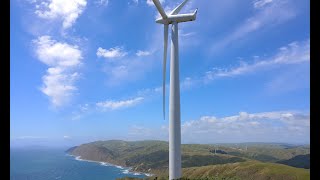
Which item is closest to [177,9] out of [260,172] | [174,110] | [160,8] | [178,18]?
[178,18]

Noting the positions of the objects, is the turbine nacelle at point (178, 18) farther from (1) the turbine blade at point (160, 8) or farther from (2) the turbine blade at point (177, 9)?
(2) the turbine blade at point (177, 9)

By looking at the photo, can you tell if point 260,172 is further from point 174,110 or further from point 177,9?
point 174,110

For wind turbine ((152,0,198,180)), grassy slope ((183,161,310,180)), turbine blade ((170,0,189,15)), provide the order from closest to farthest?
wind turbine ((152,0,198,180)) < turbine blade ((170,0,189,15)) < grassy slope ((183,161,310,180))

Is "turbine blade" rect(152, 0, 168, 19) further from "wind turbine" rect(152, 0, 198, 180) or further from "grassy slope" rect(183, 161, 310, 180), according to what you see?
"grassy slope" rect(183, 161, 310, 180)

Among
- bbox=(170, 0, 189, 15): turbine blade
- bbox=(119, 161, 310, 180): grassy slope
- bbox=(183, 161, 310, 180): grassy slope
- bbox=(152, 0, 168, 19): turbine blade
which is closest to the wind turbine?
bbox=(152, 0, 168, 19): turbine blade

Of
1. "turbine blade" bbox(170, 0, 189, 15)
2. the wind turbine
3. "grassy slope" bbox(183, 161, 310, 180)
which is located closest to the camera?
the wind turbine

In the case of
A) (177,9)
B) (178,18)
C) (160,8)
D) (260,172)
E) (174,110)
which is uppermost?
(177,9)

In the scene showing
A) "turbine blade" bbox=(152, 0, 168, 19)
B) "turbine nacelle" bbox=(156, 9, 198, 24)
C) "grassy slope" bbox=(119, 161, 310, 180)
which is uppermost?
"turbine blade" bbox=(152, 0, 168, 19)

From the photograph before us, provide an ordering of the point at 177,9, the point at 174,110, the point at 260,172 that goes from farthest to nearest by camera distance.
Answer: the point at 260,172 → the point at 177,9 → the point at 174,110

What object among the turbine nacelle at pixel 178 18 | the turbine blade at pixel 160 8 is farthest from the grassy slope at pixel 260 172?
the turbine blade at pixel 160 8
